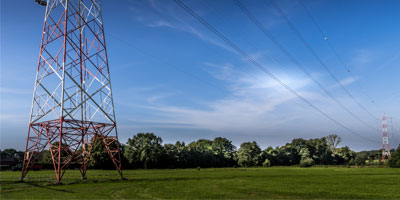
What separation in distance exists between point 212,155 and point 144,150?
35660 millimetres

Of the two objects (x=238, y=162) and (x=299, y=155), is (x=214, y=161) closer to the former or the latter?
(x=238, y=162)

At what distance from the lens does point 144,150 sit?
297 feet

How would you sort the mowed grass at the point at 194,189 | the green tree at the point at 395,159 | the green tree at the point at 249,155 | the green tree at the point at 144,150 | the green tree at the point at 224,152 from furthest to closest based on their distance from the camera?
the green tree at the point at 224,152, the green tree at the point at 249,155, the green tree at the point at 395,159, the green tree at the point at 144,150, the mowed grass at the point at 194,189

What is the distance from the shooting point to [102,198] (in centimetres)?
2086

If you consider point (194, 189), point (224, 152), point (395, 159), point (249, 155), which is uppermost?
point (224, 152)

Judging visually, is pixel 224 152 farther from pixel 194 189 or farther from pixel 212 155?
pixel 194 189

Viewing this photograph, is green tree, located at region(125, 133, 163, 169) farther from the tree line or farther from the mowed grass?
the mowed grass

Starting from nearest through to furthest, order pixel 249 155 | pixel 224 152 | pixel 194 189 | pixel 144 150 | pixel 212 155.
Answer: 1. pixel 194 189
2. pixel 144 150
3. pixel 212 155
4. pixel 249 155
5. pixel 224 152

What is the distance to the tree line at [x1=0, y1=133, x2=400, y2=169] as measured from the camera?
89.9m

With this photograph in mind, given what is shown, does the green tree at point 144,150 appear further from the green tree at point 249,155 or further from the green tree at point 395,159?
the green tree at point 395,159

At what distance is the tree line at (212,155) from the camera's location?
8994 cm

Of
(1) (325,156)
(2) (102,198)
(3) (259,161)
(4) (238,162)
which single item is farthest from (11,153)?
(1) (325,156)

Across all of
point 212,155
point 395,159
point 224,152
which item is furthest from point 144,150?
point 395,159

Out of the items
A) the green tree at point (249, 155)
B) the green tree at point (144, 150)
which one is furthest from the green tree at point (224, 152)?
the green tree at point (144, 150)
